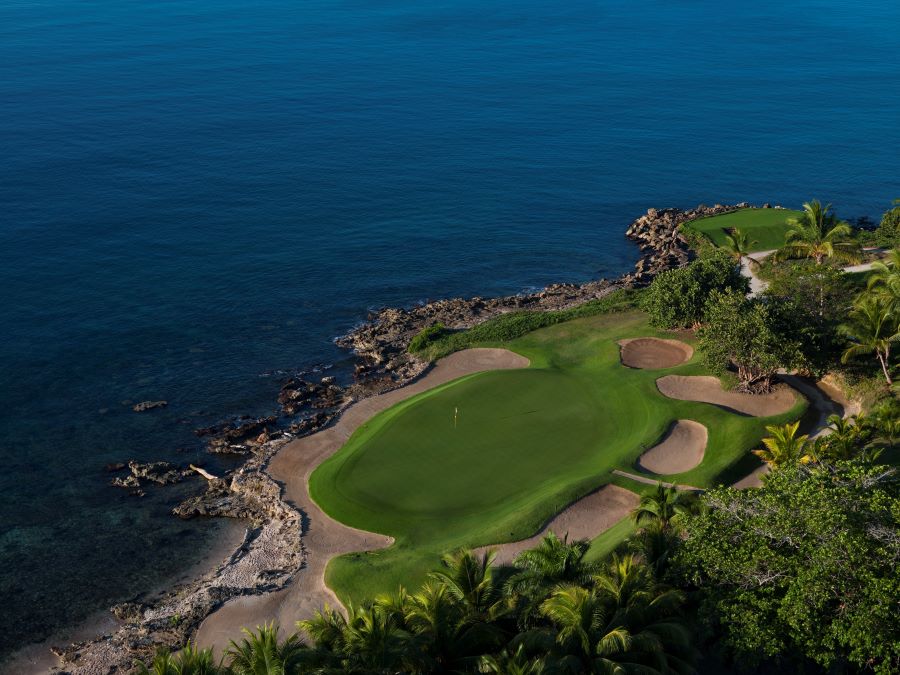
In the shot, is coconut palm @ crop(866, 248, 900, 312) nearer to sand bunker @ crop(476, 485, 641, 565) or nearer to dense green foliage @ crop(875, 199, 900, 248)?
dense green foliage @ crop(875, 199, 900, 248)

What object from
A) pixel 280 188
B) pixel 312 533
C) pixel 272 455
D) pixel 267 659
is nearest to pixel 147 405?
pixel 272 455

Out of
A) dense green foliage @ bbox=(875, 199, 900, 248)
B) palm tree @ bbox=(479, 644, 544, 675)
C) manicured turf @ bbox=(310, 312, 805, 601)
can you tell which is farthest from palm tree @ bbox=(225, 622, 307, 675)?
dense green foliage @ bbox=(875, 199, 900, 248)

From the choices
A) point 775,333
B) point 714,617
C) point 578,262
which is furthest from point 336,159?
point 714,617

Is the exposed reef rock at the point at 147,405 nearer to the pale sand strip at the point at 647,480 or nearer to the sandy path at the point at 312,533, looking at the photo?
the sandy path at the point at 312,533

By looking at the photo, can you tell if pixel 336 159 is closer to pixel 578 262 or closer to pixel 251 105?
pixel 251 105

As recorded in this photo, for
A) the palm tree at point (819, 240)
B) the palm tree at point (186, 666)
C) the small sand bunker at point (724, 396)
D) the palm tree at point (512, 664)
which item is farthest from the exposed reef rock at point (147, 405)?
the palm tree at point (819, 240)
